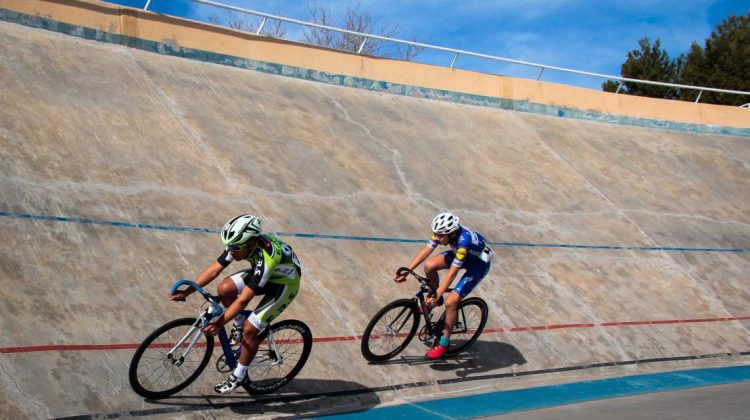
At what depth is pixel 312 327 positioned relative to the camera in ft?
23.2

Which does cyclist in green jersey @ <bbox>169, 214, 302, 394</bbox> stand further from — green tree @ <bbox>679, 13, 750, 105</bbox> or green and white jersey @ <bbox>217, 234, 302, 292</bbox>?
green tree @ <bbox>679, 13, 750, 105</bbox>

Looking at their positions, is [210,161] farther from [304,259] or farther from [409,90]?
[409,90]

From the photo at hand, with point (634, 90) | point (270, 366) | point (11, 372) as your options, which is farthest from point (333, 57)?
point (634, 90)

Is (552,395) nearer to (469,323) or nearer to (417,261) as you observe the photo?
(469,323)

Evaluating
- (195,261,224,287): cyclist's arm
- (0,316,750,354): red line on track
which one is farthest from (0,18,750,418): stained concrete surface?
(195,261,224,287): cyclist's arm

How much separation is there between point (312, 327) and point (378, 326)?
66 centimetres

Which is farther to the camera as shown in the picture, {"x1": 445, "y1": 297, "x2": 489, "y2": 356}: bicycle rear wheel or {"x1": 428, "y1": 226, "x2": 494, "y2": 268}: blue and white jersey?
{"x1": 445, "y1": 297, "x2": 489, "y2": 356}: bicycle rear wheel

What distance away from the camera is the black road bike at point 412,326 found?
697 cm

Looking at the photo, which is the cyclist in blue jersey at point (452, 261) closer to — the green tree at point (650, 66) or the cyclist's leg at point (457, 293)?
the cyclist's leg at point (457, 293)

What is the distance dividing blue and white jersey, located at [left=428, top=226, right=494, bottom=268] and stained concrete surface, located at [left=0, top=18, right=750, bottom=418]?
109 cm

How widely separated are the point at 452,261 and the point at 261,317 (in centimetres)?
250

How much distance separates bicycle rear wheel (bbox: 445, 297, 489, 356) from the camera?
24.9 feet

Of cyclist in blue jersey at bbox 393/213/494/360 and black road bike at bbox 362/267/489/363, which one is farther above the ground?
cyclist in blue jersey at bbox 393/213/494/360

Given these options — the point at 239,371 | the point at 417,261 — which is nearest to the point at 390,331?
the point at 417,261
